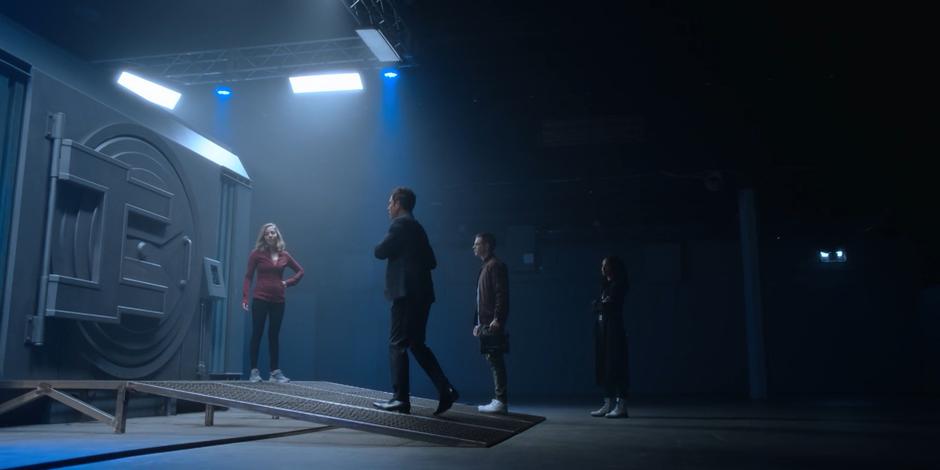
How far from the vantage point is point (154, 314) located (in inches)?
246

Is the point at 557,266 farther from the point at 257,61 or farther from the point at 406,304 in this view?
the point at 406,304

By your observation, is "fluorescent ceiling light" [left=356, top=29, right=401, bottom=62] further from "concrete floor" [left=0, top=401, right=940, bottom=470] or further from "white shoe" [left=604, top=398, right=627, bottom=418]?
"white shoe" [left=604, top=398, right=627, bottom=418]

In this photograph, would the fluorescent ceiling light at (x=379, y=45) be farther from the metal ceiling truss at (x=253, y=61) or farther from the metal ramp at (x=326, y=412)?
the metal ramp at (x=326, y=412)

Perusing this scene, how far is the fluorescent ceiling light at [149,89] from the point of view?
1030 cm

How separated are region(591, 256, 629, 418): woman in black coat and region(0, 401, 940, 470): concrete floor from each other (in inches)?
31.3

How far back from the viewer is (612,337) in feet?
21.5

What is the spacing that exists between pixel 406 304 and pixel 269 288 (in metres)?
2.63

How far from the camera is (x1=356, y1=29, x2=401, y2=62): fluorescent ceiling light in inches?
335

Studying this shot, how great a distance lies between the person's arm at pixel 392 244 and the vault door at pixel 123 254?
7.78 feet

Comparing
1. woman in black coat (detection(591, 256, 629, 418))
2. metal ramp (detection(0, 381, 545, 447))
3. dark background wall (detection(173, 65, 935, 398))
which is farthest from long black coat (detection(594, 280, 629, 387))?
dark background wall (detection(173, 65, 935, 398))

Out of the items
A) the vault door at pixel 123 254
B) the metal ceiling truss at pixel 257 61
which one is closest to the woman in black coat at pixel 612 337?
the vault door at pixel 123 254

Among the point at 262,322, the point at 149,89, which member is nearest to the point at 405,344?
the point at 262,322

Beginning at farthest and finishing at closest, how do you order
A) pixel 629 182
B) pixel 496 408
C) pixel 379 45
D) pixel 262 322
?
1. pixel 629 182
2. pixel 379 45
3. pixel 262 322
4. pixel 496 408

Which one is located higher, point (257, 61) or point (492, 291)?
point (257, 61)
